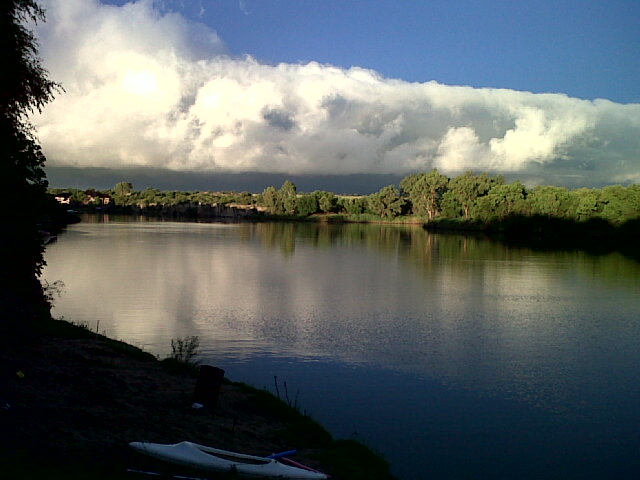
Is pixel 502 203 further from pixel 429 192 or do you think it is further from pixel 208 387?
pixel 208 387

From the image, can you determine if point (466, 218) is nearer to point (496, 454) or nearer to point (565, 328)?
point (565, 328)

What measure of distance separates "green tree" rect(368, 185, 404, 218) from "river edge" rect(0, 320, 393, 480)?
428 feet

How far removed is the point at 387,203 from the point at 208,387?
133634mm

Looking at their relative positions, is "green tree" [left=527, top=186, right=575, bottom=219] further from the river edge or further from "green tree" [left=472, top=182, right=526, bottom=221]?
the river edge

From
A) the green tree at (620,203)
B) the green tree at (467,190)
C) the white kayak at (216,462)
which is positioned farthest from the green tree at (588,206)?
the white kayak at (216,462)

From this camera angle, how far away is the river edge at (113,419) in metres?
7.11

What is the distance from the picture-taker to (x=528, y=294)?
31.5 meters

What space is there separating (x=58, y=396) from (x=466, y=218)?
356ft

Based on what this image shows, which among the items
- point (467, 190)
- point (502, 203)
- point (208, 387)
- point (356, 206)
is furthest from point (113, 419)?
point (356, 206)

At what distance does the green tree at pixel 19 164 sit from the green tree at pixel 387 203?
128 meters

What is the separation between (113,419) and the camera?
8672 mm

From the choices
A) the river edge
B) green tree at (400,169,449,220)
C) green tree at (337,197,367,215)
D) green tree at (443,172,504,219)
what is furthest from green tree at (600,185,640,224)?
the river edge

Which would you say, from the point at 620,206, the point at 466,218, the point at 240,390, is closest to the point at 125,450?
the point at 240,390

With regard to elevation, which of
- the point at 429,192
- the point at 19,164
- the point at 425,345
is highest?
the point at 429,192
